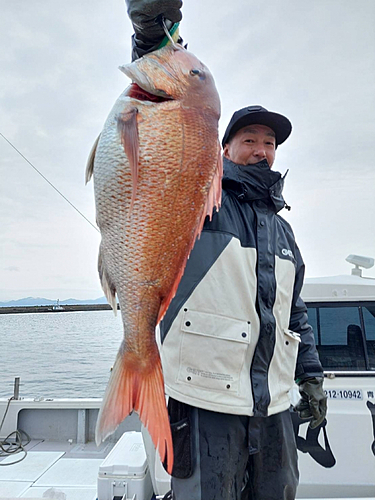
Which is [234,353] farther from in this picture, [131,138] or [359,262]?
[359,262]

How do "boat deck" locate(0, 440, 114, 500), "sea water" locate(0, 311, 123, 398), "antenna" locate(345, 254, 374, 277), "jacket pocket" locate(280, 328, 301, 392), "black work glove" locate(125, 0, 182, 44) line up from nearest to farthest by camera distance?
"black work glove" locate(125, 0, 182, 44) < "jacket pocket" locate(280, 328, 301, 392) < "boat deck" locate(0, 440, 114, 500) < "antenna" locate(345, 254, 374, 277) < "sea water" locate(0, 311, 123, 398)

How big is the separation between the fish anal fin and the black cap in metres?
1.28

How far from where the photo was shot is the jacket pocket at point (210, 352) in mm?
1798

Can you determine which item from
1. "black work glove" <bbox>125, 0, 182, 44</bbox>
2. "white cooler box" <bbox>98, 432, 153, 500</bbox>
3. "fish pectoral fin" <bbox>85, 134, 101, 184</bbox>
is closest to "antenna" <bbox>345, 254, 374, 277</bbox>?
"white cooler box" <bbox>98, 432, 153, 500</bbox>

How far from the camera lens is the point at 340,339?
3.58 m

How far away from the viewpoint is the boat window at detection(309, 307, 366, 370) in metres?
3.45

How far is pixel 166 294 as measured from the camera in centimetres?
137

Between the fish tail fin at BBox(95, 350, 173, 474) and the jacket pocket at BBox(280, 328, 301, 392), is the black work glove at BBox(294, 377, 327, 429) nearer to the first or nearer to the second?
the jacket pocket at BBox(280, 328, 301, 392)

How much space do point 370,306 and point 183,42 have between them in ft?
9.17

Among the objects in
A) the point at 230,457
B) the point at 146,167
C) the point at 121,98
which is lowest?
the point at 230,457

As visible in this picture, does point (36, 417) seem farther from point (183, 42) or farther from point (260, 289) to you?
point (183, 42)

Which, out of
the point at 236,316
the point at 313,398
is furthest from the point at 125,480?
the point at 236,316

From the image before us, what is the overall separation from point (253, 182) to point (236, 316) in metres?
0.69

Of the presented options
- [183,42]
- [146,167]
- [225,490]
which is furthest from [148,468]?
[183,42]
